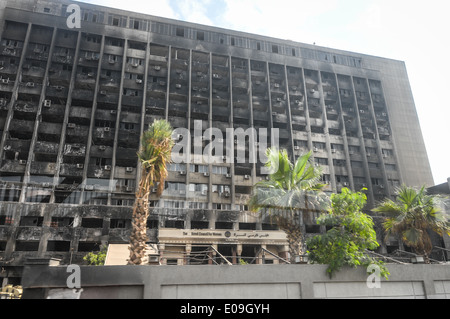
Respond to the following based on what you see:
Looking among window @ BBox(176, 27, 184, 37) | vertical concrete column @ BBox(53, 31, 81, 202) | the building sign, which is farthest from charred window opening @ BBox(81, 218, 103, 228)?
window @ BBox(176, 27, 184, 37)

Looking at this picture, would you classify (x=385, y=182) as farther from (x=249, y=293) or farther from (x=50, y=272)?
(x=50, y=272)

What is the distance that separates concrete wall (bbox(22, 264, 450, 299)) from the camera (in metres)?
10.0

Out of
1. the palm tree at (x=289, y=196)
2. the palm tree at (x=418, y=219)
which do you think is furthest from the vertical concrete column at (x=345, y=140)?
the palm tree at (x=289, y=196)

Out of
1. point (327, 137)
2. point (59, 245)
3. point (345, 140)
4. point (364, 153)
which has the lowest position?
point (59, 245)

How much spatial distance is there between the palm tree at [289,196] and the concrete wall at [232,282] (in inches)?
130

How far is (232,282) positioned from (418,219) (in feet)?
47.5

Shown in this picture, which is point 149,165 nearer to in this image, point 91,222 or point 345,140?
point 91,222

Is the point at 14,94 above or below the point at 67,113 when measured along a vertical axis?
above

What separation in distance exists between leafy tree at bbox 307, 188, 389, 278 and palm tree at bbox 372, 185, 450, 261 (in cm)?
848

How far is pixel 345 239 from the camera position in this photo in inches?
483

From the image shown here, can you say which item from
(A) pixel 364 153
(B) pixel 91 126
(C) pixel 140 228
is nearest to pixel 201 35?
(B) pixel 91 126

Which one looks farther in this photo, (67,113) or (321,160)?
(321,160)

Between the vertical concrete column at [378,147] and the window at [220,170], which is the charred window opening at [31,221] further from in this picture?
the vertical concrete column at [378,147]
